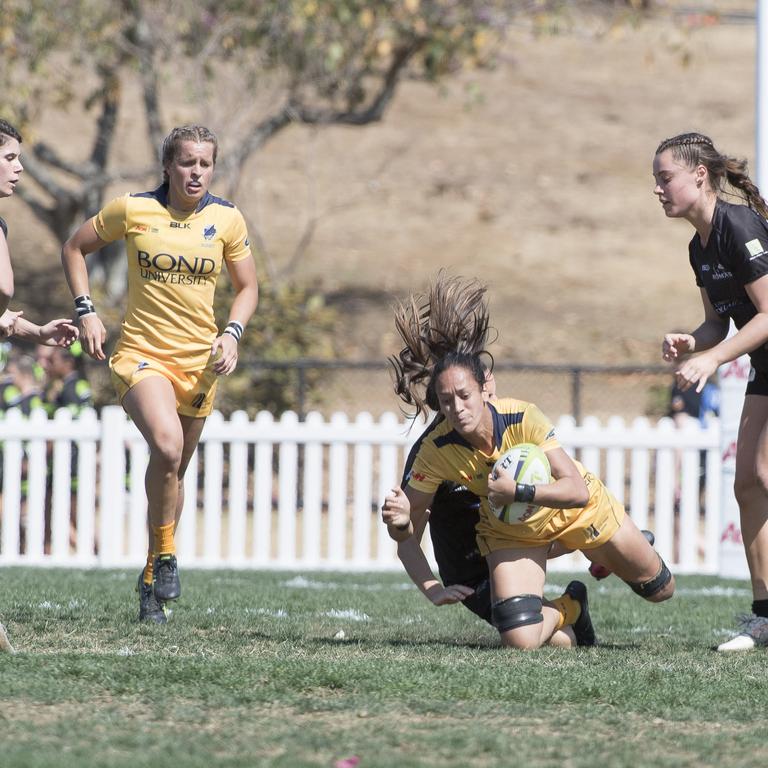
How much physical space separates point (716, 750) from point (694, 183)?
2768mm

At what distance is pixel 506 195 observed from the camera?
31.5 metres

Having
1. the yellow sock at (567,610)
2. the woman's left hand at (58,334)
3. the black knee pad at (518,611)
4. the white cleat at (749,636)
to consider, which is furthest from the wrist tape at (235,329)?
the white cleat at (749,636)

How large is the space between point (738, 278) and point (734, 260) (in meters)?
0.08

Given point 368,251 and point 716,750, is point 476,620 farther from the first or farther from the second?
point 368,251

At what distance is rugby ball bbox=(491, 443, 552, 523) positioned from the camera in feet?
17.8

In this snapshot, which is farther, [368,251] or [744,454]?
[368,251]

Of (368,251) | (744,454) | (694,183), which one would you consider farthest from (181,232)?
(368,251)

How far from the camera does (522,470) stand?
543 centimetres

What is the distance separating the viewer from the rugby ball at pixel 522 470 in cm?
542

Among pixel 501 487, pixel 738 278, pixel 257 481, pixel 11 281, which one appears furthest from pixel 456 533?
pixel 257 481

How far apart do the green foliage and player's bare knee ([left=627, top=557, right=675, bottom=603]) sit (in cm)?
962

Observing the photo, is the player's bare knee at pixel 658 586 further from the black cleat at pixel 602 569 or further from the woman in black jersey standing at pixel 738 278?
the woman in black jersey standing at pixel 738 278

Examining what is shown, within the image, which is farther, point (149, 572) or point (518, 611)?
point (149, 572)

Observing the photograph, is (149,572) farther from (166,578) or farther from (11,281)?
(11,281)
